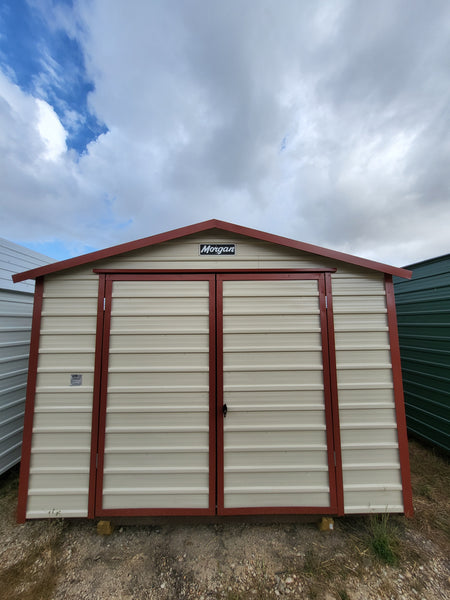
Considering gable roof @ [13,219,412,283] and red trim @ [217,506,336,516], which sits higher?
gable roof @ [13,219,412,283]

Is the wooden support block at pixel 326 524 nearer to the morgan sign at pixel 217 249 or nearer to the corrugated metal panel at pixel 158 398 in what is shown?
the corrugated metal panel at pixel 158 398

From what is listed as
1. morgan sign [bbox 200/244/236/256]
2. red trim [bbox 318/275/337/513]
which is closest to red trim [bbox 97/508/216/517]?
red trim [bbox 318/275/337/513]

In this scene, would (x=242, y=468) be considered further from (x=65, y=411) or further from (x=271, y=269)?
(x=271, y=269)

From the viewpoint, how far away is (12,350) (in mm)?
3518

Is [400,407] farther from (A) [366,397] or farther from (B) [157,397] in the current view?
(B) [157,397]

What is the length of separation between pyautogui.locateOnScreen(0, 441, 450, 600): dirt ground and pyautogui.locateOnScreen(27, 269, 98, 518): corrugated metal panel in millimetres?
320

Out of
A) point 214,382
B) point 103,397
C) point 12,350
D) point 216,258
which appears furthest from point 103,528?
point 216,258

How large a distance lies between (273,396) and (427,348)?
3.42 metres

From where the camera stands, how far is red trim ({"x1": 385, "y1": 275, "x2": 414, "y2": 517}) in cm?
249

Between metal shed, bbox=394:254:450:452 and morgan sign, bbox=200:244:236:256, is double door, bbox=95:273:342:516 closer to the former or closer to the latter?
morgan sign, bbox=200:244:236:256

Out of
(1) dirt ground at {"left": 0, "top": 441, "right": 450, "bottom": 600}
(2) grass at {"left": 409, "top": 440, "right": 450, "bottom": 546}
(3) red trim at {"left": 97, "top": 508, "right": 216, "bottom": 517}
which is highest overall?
(3) red trim at {"left": 97, "top": 508, "right": 216, "bottom": 517}

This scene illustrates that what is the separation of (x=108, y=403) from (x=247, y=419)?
1.59 m

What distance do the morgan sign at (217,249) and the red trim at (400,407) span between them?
192 cm

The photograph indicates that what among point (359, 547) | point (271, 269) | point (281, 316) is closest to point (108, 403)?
point (281, 316)
